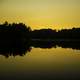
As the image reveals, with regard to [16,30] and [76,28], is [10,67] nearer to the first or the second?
[16,30]

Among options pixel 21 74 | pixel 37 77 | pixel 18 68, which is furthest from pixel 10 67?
pixel 37 77

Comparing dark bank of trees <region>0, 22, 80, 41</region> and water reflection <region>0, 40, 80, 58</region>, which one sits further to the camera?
dark bank of trees <region>0, 22, 80, 41</region>

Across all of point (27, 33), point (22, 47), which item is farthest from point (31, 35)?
point (22, 47)

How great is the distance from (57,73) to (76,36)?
62306 mm

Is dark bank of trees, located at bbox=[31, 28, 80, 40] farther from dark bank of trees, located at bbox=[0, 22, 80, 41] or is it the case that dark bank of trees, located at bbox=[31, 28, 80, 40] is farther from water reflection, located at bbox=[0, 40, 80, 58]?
water reflection, located at bbox=[0, 40, 80, 58]

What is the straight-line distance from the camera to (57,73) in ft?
80.0

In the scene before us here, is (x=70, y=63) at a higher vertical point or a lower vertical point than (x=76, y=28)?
lower

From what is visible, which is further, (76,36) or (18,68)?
(76,36)

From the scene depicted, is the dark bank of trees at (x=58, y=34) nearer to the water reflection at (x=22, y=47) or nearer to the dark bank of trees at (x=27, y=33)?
the dark bank of trees at (x=27, y=33)

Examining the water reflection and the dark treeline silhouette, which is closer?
the water reflection

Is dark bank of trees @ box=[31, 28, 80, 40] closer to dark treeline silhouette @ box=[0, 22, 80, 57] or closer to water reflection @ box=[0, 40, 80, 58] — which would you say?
dark treeline silhouette @ box=[0, 22, 80, 57]

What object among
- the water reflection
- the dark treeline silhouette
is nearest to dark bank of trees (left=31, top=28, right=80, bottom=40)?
the dark treeline silhouette

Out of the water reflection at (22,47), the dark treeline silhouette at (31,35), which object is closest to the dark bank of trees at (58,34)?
the dark treeline silhouette at (31,35)

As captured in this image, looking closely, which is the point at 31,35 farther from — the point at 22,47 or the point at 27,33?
the point at 22,47
